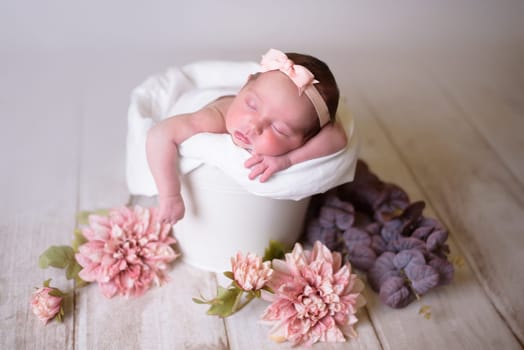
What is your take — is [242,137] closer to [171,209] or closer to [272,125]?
[272,125]

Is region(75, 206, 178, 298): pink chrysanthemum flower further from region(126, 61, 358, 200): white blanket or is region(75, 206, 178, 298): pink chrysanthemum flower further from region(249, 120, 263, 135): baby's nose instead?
region(249, 120, 263, 135): baby's nose

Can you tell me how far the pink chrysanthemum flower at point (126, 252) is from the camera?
1.24 metres

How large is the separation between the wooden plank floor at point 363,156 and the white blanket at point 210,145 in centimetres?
27

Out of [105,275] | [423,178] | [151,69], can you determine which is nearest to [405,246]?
[423,178]

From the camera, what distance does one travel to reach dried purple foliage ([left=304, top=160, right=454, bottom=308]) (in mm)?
1259

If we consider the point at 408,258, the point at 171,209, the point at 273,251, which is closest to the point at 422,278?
the point at 408,258

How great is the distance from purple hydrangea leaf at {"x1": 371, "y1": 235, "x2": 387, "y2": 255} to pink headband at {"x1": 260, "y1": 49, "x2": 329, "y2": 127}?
0.35 m

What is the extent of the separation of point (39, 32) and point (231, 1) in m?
0.67

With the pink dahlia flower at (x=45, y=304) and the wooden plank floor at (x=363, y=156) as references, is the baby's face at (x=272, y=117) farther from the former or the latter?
the pink dahlia flower at (x=45, y=304)

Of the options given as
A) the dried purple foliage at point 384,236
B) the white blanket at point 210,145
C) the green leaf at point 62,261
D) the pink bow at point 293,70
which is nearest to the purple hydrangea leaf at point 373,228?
the dried purple foliage at point 384,236

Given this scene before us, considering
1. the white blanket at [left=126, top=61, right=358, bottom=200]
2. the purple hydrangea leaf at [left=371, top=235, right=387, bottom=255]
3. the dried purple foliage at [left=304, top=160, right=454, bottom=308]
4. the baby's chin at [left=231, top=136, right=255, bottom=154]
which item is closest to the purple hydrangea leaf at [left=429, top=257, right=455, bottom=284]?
the dried purple foliage at [left=304, top=160, right=454, bottom=308]

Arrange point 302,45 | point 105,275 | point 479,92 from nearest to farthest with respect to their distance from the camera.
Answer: point 105,275
point 479,92
point 302,45

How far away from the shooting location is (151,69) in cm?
208

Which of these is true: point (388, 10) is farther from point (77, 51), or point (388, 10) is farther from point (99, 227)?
point (99, 227)
